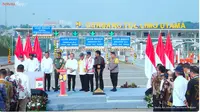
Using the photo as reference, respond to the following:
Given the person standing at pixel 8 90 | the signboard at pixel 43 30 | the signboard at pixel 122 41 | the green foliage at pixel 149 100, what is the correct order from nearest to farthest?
1. the person standing at pixel 8 90
2. the green foliage at pixel 149 100
3. the signboard at pixel 43 30
4. the signboard at pixel 122 41

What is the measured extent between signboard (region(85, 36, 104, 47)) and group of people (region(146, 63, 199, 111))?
29.4 meters

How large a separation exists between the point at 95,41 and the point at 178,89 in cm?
3134

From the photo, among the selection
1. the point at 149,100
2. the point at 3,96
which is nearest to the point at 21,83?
the point at 3,96

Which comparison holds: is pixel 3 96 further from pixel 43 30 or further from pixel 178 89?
Result: pixel 43 30

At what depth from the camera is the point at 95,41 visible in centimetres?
3856

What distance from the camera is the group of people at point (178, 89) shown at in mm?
6992

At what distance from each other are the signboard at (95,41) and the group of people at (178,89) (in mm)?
29411

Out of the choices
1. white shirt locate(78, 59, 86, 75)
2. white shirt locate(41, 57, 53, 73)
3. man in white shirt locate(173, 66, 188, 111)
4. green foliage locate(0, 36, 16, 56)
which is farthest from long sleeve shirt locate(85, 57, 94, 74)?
green foliage locate(0, 36, 16, 56)

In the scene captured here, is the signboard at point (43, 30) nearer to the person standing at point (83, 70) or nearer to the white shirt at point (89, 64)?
the person standing at point (83, 70)

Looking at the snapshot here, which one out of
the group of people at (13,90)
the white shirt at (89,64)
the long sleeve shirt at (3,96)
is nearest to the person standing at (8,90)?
the group of people at (13,90)

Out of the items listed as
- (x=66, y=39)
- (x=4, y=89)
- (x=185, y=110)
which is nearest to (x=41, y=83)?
(x=4, y=89)

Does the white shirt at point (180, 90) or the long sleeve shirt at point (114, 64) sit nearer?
the white shirt at point (180, 90)

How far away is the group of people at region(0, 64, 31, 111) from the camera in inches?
295

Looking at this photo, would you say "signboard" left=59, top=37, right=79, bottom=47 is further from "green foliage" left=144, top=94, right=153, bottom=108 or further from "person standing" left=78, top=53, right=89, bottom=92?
"green foliage" left=144, top=94, right=153, bottom=108
